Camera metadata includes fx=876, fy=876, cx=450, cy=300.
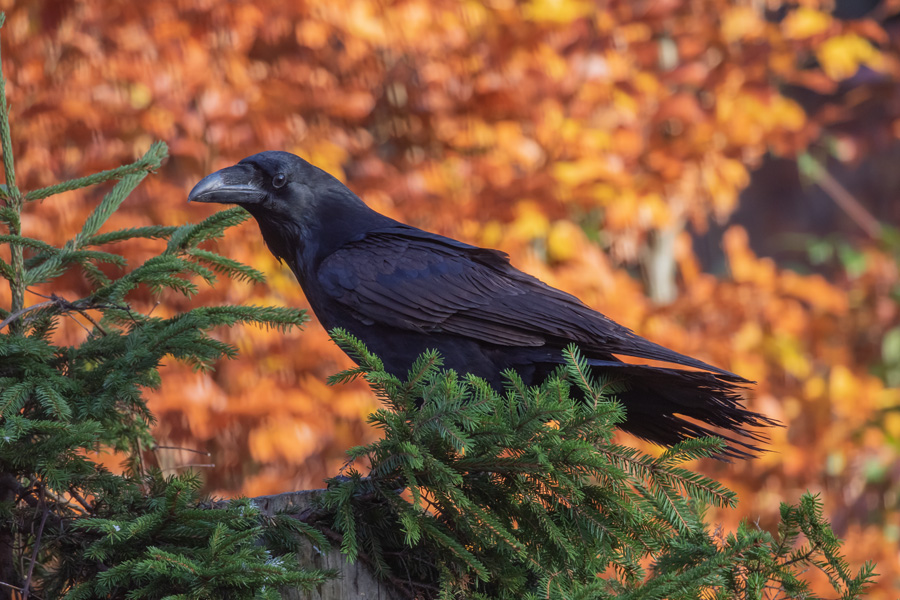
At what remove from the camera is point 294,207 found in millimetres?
3639

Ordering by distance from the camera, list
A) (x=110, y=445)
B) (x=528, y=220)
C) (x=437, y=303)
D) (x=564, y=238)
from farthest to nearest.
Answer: (x=564, y=238) < (x=528, y=220) < (x=437, y=303) < (x=110, y=445)

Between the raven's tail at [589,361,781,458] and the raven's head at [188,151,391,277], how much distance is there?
1235mm

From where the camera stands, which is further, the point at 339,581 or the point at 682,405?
the point at 682,405

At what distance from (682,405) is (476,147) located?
137 inches

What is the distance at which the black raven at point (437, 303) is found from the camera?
3053 mm

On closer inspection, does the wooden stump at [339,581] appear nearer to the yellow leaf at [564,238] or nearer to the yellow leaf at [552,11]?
the yellow leaf at [564,238]

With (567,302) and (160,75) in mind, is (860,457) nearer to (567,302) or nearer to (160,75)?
(567,302)

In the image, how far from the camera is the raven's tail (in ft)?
9.02

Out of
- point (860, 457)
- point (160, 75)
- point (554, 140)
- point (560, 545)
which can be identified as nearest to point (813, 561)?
point (560, 545)

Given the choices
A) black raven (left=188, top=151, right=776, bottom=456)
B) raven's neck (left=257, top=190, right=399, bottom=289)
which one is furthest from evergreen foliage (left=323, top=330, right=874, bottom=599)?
raven's neck (left=257, top=190, right=399, bottom=289)

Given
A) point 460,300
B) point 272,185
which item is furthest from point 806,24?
point 272,185

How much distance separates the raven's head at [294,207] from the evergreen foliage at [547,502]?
143 centimetres

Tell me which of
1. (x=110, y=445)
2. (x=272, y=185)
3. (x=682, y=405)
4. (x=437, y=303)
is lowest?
(x=110, y=445)

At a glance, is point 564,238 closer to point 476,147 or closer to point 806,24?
point 476,147
